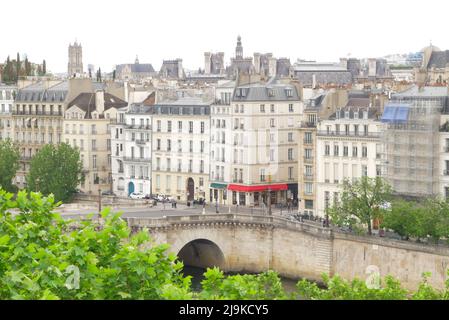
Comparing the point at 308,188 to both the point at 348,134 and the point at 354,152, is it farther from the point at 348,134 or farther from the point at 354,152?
the point at 348,134

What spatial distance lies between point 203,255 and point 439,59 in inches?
3282

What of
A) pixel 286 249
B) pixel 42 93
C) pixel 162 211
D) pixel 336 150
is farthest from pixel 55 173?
pixel 286 249

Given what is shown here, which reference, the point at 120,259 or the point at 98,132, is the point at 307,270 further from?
the point at 120,259

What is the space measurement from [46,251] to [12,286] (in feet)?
7.86

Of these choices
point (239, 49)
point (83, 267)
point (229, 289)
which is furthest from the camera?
→ point (239, 49)

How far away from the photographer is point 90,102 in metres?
114

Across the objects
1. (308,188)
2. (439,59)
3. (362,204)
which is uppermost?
(439,59)

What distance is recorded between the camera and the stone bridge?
74.4m

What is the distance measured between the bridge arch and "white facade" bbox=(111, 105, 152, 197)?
1740cm

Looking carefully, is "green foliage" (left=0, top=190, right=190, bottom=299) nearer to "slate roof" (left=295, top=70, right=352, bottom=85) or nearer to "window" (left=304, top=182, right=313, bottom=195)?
"window" (left=304, top=182, right=313, bottom=195)

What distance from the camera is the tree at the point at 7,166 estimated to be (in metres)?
108

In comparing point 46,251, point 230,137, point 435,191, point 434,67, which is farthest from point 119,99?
point 46,251

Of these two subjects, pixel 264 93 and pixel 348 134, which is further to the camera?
pixel 264 93

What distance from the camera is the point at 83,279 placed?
107ft
